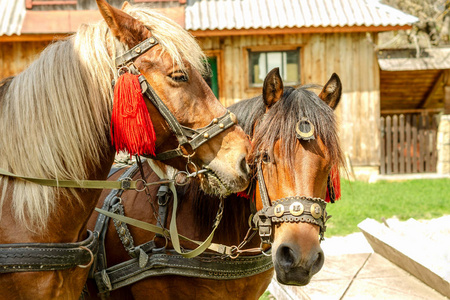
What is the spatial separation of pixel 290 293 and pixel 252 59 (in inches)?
258

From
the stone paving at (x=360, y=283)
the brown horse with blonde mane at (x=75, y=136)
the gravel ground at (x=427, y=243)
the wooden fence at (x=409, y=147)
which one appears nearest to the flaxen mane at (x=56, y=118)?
the brown horse with blonde mane at (x=75, y=136)

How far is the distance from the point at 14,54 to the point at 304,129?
8485 mm

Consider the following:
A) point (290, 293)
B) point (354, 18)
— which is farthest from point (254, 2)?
point (290, 293)

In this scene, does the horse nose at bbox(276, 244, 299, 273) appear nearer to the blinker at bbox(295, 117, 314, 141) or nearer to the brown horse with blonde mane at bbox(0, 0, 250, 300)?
the brown horse with blonde mane at bbox(0, 0, 250, 300)

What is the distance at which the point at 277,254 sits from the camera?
6.35ft

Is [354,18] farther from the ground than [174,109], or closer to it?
farther from the ground

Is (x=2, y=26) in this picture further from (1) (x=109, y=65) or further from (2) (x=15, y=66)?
(1) (x=109, y=65)

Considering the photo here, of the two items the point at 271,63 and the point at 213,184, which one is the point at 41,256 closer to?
the point at 213,184

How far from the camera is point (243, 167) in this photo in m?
2.04

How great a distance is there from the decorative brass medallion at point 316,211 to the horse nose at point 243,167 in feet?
1.07

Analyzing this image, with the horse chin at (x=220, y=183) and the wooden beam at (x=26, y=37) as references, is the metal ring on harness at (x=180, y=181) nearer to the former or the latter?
the horse chin at (x=220, y=183)

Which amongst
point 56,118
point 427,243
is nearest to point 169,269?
point 56,118

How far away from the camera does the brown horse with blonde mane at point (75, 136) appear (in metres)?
1.87

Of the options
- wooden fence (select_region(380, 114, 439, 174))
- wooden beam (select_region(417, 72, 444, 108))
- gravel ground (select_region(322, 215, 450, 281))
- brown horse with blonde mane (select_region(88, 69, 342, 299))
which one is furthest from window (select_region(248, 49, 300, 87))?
brown horse with blonde mane (select_region(88, 69, 342, 299))
